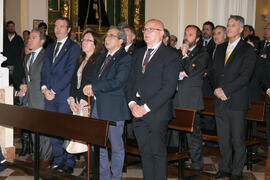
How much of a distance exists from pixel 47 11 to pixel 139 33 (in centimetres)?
334

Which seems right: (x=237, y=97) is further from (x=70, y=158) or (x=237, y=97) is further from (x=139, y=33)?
(x=139, y=33)

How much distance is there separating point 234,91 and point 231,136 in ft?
1.81

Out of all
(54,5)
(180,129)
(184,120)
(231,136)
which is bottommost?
(231,136)

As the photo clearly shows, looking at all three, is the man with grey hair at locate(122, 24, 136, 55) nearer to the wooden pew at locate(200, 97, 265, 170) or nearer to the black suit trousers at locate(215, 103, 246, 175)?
the wooden pew at locate(200, 97, 265, 170)

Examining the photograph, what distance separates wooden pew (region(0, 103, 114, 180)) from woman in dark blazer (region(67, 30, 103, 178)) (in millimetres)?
469

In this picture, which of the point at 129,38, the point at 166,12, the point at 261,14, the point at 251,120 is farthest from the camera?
the point at 261,14

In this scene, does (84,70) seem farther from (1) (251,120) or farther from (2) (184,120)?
(1) (251,120)

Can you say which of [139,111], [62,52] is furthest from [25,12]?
[139,111]

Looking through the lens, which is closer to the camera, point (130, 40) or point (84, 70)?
point (84, 70)

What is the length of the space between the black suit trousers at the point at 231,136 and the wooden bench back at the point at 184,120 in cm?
44

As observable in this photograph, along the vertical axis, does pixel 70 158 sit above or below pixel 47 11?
below

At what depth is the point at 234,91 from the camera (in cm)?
479

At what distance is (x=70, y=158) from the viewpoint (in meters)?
5.34

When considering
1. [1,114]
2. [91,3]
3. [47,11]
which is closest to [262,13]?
[91,3]
